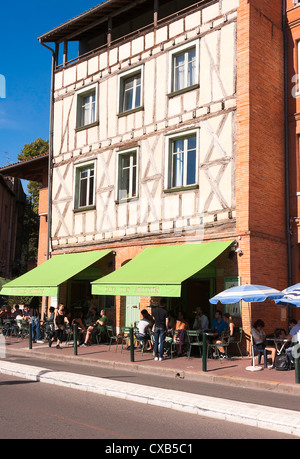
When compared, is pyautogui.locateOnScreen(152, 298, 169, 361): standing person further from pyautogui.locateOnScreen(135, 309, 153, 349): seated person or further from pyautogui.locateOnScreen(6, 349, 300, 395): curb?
pyautogui.locateOnScreen(135, 309, 153, 349): seated person

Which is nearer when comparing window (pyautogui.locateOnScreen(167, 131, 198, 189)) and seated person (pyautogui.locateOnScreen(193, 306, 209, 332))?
seated person (pyautogui.locateOnScreen(193, 306, 209, 332))

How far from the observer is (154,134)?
17.8 m

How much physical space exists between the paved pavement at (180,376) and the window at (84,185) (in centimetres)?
558

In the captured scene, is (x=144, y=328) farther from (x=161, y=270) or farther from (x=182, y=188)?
(x=182, y=188)

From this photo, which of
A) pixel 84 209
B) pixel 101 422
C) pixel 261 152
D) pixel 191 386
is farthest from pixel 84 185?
pixel 101 422

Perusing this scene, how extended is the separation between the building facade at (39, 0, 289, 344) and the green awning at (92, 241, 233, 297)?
46cm

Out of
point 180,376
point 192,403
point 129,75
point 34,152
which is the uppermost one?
point 34,152

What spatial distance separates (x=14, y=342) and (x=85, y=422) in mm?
13935

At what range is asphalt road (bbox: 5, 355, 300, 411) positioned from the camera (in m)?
9.02

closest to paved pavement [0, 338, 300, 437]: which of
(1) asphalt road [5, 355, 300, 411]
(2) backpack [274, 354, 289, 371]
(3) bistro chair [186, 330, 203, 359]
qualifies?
(2) backpack [274, 354, 289, 371]

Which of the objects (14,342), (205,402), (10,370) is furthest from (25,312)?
(205,402)

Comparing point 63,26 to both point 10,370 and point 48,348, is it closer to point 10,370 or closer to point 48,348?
point 48,348

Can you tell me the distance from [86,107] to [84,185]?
317 centimetres

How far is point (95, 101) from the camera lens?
20234 mm
